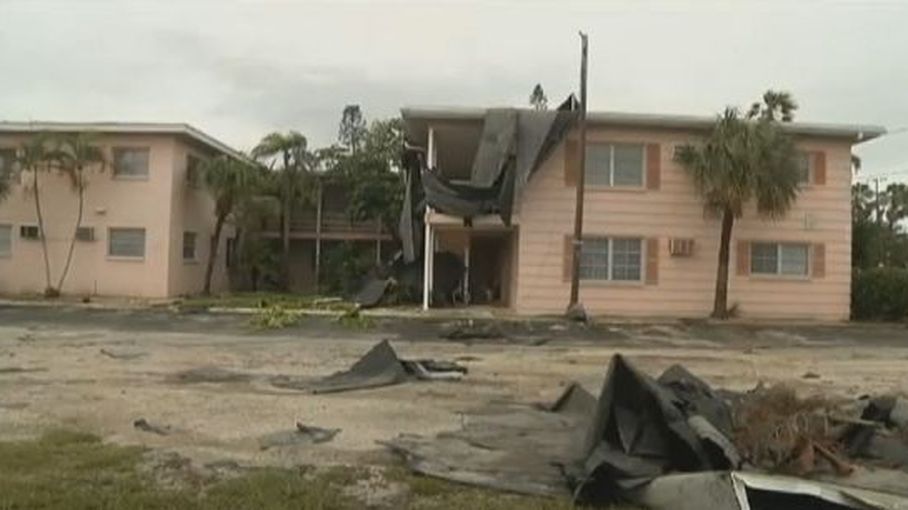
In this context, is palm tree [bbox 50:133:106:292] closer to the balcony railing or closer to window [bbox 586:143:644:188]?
the balcony railing

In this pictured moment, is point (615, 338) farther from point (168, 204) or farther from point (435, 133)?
point (168, 204)

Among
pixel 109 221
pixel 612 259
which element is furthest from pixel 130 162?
pixel 612 259

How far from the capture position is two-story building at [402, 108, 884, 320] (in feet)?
74.9

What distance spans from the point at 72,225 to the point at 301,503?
24147mm

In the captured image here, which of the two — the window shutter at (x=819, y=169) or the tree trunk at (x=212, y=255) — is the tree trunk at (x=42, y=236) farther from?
the window shutter at (x=819, y=169)

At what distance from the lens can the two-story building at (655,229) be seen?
22.8 metres

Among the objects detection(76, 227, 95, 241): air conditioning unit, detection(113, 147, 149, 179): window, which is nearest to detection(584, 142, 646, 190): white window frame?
detection(113, 147, 149, 179): window

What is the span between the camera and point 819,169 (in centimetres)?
2347

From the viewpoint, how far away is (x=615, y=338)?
17.7 metres

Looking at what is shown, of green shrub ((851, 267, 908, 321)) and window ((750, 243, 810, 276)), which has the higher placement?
window ((750, 243, 810, 276))

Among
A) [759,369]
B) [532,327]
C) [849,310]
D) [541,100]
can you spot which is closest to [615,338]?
[532,327]

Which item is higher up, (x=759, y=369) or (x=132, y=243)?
(x=132, y=243)

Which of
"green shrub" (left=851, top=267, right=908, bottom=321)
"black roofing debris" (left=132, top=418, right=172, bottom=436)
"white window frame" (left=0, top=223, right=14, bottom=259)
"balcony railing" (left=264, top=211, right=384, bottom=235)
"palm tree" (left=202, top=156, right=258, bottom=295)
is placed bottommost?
"black roofing debris" (left=132, top=418, right=172, bottom=436)

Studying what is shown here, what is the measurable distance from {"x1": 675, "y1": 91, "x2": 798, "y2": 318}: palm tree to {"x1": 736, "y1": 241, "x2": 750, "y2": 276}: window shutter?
852 mm
